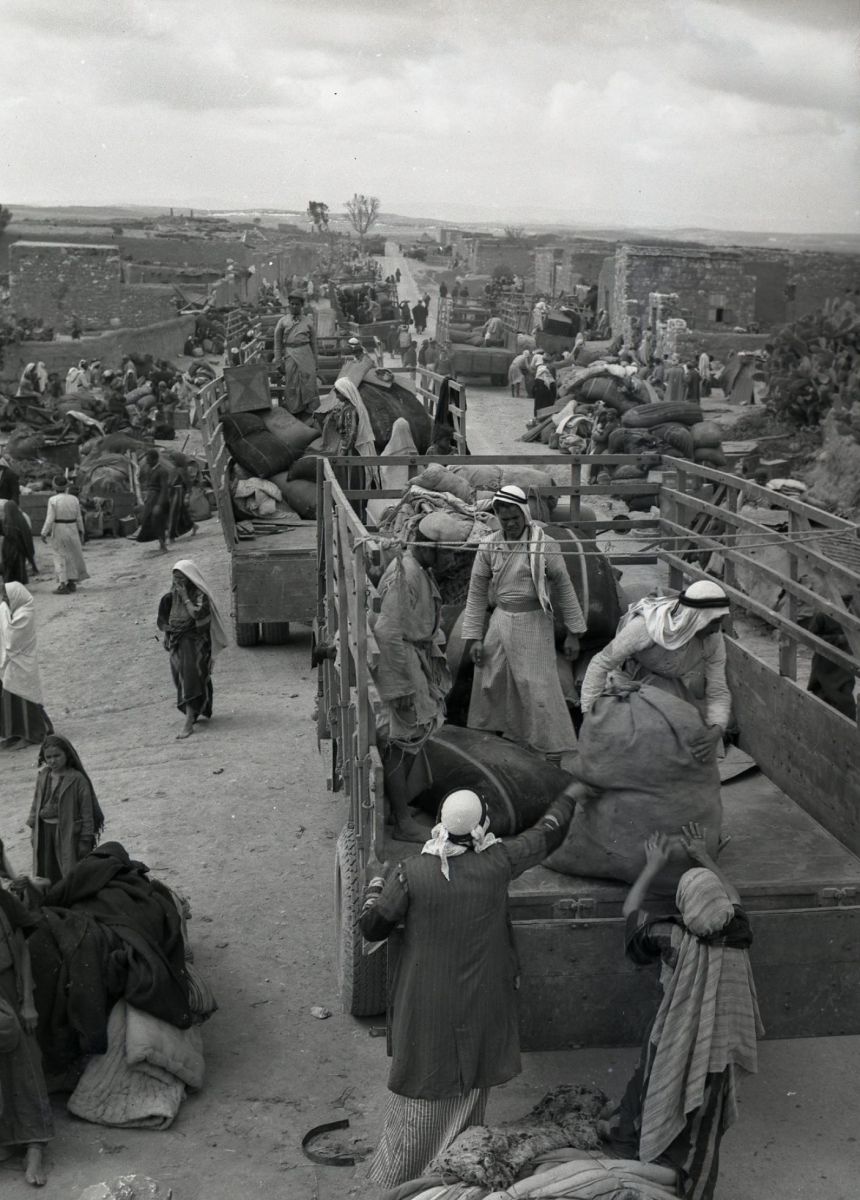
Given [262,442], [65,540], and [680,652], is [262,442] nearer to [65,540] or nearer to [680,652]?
[65,540]

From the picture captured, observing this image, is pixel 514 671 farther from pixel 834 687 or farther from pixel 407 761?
pixel 834 687

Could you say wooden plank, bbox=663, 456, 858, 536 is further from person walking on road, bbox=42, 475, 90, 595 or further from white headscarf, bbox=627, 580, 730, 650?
person walking on road, bbox=42, 475, 90, 595

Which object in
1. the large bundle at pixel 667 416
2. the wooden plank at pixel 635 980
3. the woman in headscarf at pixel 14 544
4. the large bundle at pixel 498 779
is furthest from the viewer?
the large bundle at pixel 667 416

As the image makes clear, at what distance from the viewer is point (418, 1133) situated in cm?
445

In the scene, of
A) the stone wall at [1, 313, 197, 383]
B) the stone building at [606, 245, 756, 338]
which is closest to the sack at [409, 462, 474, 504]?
the stone wall at [1, 313, 197, 383]

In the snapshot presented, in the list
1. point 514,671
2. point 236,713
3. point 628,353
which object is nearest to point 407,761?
point 514,671

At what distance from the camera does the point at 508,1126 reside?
14.1ft

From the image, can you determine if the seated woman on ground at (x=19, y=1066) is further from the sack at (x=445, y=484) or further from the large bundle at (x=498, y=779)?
the sack at (x=445, y=484)

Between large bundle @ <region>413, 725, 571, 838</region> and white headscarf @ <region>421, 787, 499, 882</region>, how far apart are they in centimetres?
93

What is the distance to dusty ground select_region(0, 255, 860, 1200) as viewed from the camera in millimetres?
4664

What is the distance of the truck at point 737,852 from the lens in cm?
459

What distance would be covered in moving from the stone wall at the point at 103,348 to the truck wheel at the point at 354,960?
2537 cm

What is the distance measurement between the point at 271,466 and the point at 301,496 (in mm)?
416

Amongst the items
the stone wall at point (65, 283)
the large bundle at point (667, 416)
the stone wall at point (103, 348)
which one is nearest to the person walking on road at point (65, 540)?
the large bundle at point (667, 416)
